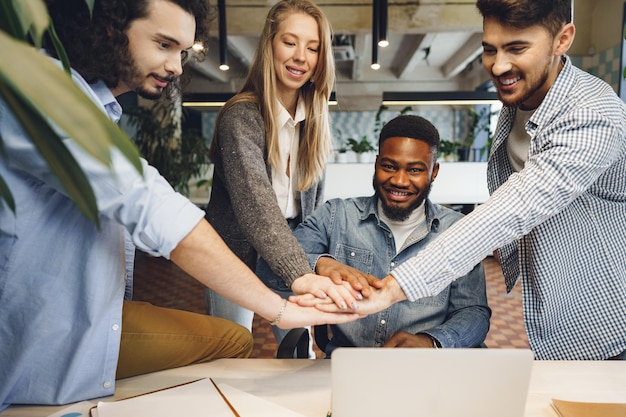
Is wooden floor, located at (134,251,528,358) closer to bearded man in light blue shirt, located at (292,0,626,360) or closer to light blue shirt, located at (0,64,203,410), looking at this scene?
bearded man in light blue shirt, located at (292,0,626,360)

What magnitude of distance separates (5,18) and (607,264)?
4.69 ft

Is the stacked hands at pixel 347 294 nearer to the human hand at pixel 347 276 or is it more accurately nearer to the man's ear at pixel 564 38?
the human hand at pixel 347 276

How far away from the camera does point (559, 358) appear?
1.35 meters

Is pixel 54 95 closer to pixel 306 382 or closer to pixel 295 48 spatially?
pixel 306 382

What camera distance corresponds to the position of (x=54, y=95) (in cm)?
30

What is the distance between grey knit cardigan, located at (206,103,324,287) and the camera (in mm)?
1376

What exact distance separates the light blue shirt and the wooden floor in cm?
229

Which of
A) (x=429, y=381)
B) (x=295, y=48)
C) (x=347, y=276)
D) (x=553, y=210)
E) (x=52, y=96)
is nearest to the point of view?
(x=52, y=96)

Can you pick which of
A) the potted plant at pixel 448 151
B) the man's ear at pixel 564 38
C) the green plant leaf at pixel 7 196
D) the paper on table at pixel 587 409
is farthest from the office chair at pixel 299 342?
the potted plant at pixel 448 151

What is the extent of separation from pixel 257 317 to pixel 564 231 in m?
3.21

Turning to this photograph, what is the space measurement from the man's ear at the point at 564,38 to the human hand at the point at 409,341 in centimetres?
90

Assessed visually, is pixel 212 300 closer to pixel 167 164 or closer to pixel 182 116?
pixel 167 164

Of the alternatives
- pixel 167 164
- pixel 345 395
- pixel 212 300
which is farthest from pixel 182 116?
pixel 345 395

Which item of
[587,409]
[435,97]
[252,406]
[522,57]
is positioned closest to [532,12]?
[522,57]
